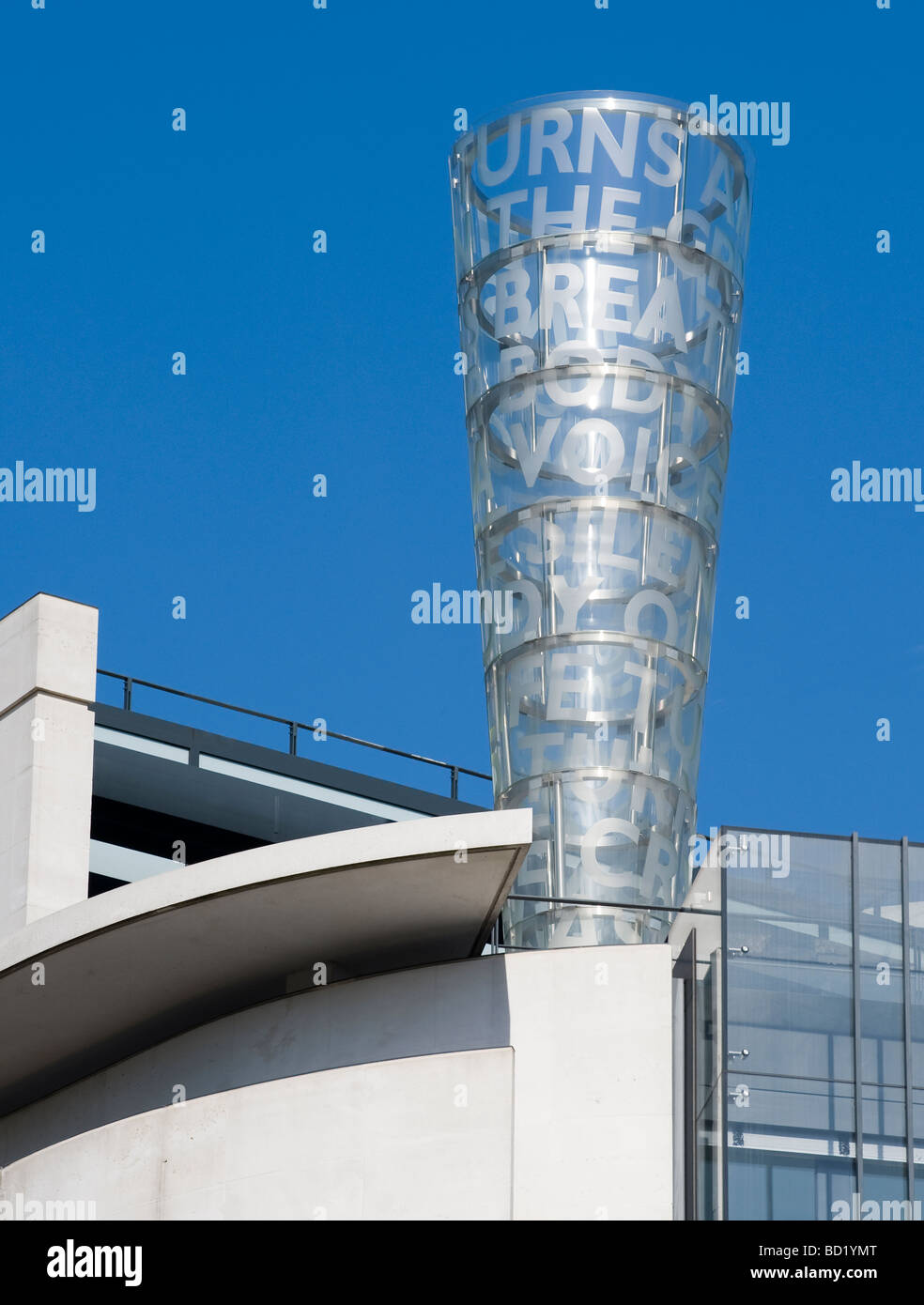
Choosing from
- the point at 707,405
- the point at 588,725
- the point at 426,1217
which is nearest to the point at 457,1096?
the point at 426,1217

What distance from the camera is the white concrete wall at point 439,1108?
2319 centimetres

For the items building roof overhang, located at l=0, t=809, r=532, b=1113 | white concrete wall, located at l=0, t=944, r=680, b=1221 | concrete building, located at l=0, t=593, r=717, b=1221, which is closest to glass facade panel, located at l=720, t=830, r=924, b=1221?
concrete building, located at l=0, t=593, r=717, b=1221

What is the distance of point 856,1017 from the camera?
2422 cm

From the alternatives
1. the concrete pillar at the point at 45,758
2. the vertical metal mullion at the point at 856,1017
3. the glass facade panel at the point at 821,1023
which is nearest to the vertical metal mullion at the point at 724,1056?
the glass facade panel at the point at 821,1023

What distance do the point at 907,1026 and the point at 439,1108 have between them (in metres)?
5.58

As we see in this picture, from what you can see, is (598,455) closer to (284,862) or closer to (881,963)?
(881,963)

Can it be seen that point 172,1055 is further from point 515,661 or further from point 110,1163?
point 515,661

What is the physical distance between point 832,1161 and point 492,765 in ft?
29.4

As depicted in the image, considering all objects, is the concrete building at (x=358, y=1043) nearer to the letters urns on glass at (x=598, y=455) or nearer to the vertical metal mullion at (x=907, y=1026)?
the vertical metal mullion at (x=907, y=1026)

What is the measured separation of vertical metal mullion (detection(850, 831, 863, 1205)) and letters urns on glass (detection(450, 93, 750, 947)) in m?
4.37

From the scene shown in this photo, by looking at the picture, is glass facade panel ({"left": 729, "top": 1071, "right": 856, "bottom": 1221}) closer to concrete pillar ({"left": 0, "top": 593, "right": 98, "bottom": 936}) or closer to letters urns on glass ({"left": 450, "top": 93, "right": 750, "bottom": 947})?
letters urns on glass ({"left": 450, "top": 93, "right": 750, "bottom": 947})

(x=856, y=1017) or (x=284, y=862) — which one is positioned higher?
(x=284, y=862)

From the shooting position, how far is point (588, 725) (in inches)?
1152

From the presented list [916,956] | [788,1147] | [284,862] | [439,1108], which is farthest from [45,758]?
[916,956]
